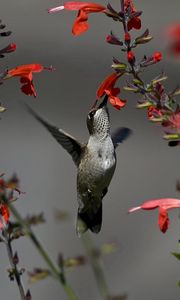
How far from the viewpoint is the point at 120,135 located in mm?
3129

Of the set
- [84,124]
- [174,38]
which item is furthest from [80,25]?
[84,124]

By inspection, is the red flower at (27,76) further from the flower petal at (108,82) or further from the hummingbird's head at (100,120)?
the hummingbird's head at (100,120)

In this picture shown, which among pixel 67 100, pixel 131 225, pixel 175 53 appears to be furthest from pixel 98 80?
pixel 175 53

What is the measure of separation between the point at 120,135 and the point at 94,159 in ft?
0.67

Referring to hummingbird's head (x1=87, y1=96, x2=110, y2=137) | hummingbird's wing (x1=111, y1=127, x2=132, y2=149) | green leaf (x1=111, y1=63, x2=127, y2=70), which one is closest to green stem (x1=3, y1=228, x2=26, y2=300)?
green leaf (x1=111, y1=63, x2=127, y2=70)

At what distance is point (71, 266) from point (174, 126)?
439 mm

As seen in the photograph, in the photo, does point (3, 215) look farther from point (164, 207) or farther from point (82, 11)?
point (82, 11)

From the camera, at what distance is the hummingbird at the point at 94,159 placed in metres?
2.91

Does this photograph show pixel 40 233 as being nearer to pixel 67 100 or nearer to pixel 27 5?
pixel 67 100

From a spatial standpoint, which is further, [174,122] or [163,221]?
[163,221]

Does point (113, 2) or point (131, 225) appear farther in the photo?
point (113, 2)

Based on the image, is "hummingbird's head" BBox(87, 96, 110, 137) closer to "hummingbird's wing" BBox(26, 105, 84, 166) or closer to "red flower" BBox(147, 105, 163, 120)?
"hummingbird's wing" BBox(26, 105, 84, 166)

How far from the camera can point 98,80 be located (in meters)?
7.61

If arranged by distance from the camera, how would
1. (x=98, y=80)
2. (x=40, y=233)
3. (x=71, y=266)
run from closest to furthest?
(x=71, y=266) → (x=40, y=233) → (x=98, y=80)
